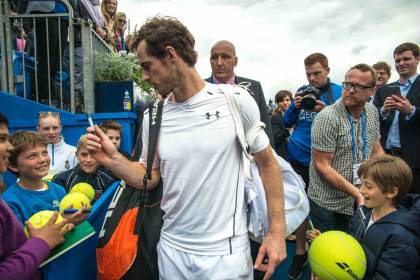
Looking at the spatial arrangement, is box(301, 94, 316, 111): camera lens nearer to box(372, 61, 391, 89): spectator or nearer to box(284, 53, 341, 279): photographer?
box(284, 53, 341, 279): photographer

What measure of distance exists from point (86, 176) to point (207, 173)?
2.39m

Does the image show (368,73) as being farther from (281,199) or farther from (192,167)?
(192,167)

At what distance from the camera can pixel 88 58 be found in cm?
555

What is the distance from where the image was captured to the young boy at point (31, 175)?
2432 millimetres

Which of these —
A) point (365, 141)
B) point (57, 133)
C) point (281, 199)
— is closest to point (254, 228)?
point (281, 199)

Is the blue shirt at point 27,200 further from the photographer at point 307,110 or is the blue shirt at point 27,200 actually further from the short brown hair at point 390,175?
the photographer at point 307,110

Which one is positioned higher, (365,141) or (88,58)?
(88,58)

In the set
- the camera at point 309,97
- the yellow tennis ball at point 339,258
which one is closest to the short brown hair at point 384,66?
the camera at point 309,97

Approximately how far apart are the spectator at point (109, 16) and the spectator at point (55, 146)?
2.99m

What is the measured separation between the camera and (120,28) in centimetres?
784

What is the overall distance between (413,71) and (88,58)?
459 centimetres

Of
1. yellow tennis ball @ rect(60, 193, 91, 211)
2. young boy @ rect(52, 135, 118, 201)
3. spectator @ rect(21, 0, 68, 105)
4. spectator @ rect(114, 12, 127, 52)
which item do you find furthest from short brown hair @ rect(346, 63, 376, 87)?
spectator @ rect(114, 12, 127, 52)

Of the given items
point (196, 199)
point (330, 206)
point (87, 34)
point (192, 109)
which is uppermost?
point (87, 34)

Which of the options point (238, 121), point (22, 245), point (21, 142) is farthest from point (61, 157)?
point (238, 121)
